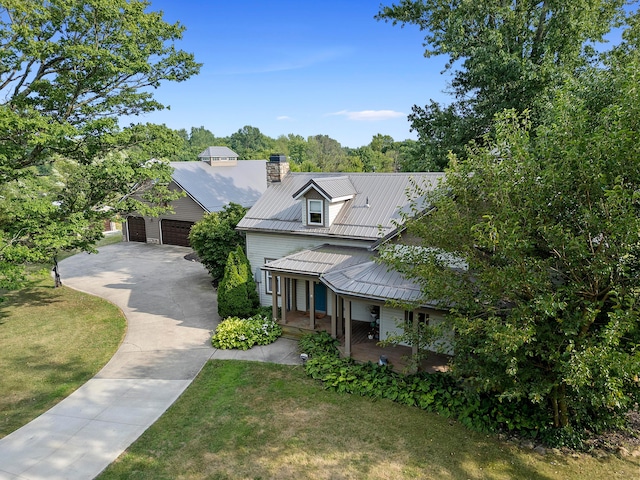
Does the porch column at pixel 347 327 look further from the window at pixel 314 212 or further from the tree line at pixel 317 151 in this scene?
the tree line at pixel 317 151

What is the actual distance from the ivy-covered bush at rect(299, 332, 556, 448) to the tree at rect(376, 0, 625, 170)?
13.5 metres

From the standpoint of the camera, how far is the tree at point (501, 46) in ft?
69.2

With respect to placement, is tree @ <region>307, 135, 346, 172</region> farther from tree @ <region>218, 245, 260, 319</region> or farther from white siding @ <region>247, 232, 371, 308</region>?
tree @ <region>218, 245, 260, 319</region>

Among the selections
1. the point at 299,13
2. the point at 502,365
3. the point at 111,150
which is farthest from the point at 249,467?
the point at 299,13

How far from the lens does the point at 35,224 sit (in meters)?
15.6

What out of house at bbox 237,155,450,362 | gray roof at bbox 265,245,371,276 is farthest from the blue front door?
gray roof at bbox 265,245,371,276

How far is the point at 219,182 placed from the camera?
1435 inches

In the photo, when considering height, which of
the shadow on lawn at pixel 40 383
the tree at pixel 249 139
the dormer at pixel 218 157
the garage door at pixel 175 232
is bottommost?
the shadow on lawn at pixel 40 383

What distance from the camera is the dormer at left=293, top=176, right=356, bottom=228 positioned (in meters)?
18.0

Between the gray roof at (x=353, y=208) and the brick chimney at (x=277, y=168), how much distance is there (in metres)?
0.76

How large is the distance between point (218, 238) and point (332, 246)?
7.11m

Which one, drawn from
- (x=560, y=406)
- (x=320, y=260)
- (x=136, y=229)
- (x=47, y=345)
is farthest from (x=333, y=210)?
(x=136, y=229)

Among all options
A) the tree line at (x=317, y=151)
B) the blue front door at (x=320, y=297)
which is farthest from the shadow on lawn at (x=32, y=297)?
the blue front door at (x=320, y=297)

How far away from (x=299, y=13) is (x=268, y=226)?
483 inches
